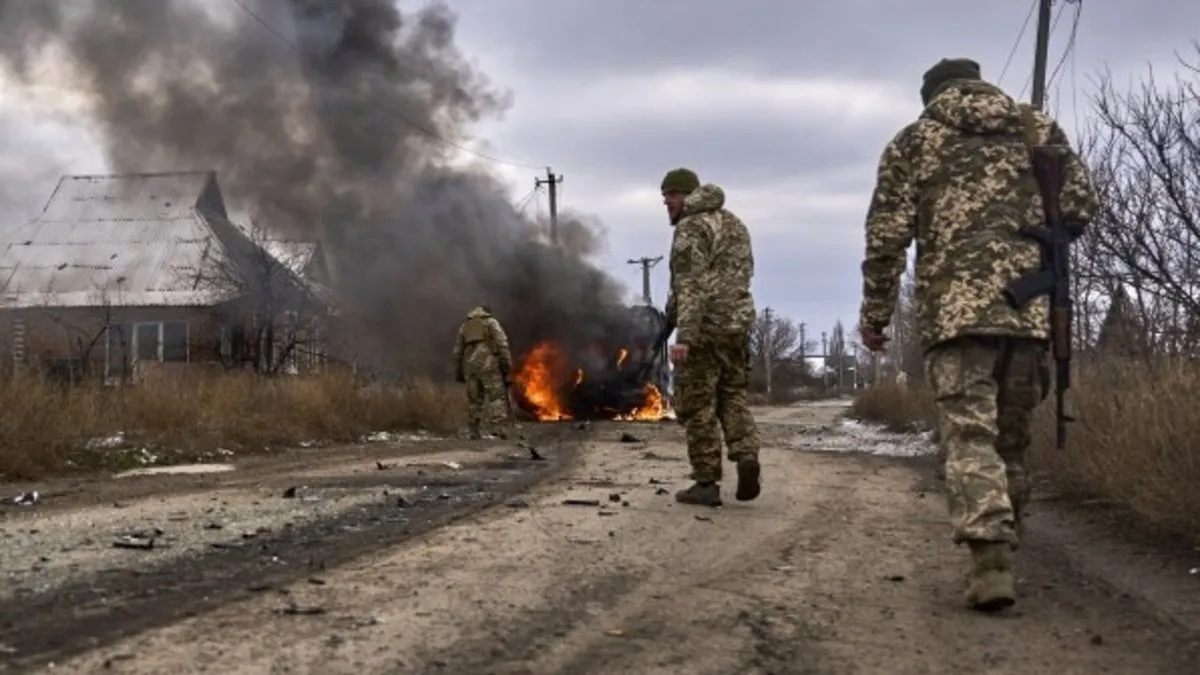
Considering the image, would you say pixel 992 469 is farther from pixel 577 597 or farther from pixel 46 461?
pixel 46 461

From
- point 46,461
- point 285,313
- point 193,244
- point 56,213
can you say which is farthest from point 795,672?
point 56,213

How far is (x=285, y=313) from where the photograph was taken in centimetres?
2481

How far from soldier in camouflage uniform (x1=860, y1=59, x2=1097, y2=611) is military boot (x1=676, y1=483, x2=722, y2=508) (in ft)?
7.84

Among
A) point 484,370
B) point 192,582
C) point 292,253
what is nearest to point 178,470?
point 192,582

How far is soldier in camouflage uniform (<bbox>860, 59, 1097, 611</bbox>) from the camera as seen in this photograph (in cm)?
448

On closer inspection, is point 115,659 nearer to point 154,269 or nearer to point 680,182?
point 680,182

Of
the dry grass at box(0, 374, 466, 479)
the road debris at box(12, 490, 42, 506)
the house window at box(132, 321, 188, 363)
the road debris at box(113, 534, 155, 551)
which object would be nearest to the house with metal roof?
the house window at box(132, 321, 188, 363)

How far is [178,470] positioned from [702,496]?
17.0 feet

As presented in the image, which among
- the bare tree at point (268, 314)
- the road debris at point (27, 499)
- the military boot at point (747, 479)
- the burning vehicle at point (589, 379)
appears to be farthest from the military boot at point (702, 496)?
the burning vehicle at point (589, 379)

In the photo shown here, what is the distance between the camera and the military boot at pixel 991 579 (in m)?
4.13

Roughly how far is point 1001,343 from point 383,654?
2.60 meters

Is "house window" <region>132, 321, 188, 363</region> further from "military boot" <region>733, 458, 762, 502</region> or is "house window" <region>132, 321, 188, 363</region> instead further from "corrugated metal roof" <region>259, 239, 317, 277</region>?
"military boot" <region>733, 458, 762, 502</region>

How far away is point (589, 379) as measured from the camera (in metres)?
23.3

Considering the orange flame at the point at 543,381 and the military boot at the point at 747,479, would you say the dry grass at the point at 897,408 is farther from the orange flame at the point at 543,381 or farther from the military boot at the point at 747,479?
the military boot at the point at 747,479
